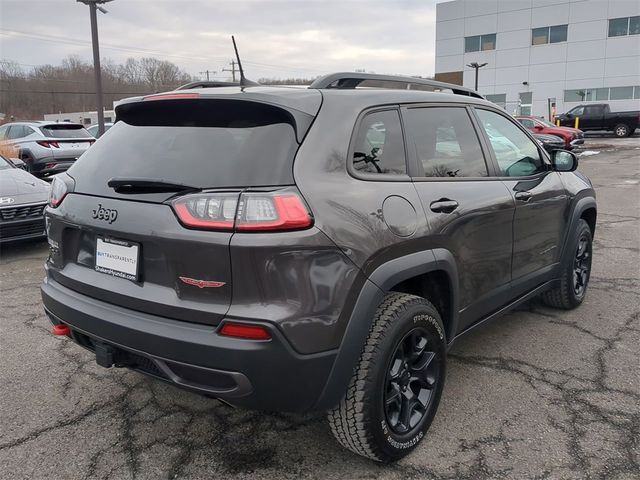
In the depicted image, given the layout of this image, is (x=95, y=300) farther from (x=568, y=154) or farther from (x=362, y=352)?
(x=568, y=154)

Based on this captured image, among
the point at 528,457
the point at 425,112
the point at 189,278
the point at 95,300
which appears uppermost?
the point at 425,112

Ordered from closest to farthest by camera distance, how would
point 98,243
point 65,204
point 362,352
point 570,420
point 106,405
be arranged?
point 362,352, point 98,243, point 65,204, point 570,420, point 106,405

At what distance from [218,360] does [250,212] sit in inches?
22.4

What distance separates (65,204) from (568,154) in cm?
343

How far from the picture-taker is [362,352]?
2193 mm

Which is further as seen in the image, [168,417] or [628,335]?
[628,335]

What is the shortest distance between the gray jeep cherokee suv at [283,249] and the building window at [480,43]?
4622cm

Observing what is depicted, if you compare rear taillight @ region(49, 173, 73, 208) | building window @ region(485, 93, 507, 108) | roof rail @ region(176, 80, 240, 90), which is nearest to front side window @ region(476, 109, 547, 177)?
roof rail @ region(176, 80, 240, 90)

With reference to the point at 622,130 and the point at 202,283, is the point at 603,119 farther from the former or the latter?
the point at 202,283

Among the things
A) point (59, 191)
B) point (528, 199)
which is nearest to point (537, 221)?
point (528, 199)

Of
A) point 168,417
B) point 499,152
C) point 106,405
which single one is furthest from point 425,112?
point 106,405

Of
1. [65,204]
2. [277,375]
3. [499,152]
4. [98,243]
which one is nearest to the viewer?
[277,375]

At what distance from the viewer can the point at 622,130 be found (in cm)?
2844

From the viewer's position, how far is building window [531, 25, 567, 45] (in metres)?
40.7
